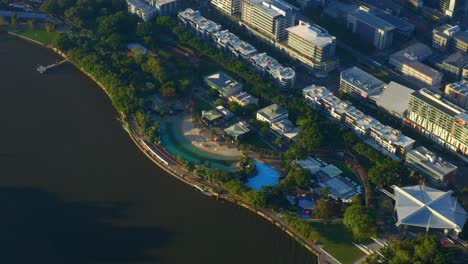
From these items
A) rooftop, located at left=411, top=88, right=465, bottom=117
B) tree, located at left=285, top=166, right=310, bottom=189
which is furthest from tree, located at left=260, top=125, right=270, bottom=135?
rooftop, located at left=411, top=88, right=465, bottom=117

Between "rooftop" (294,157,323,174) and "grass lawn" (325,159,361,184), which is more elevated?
"rooftop" (294,157,323,174)

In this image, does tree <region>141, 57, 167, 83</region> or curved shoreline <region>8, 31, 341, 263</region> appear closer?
curved shoreline <region>8, 31, 341, 263</region>

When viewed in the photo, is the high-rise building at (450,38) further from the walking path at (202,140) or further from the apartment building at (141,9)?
the apartment building at (141,9)

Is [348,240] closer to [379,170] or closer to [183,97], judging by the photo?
[379,170]

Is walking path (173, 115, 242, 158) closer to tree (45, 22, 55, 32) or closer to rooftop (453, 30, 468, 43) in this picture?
tree (45, 22, 55, 32)

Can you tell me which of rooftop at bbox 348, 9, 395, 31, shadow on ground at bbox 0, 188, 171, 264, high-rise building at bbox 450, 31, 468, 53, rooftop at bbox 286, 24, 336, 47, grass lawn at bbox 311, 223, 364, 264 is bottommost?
shadow on ground at bbox 0, 188, 171, 264

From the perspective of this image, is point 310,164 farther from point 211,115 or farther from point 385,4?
point 385,4

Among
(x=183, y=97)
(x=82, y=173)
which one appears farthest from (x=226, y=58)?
(x=82, y=173)
